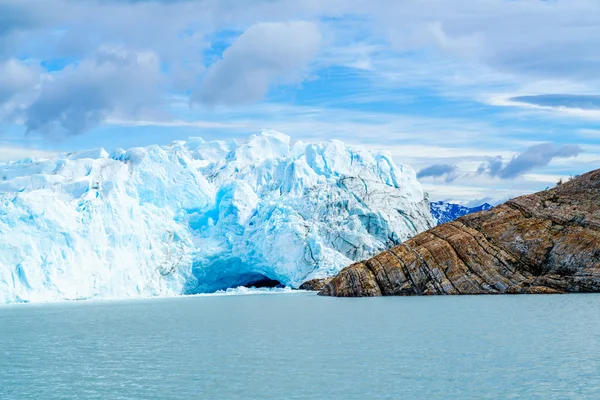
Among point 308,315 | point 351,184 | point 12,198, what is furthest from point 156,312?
point 351,184

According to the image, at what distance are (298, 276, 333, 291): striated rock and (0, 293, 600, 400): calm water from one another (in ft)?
70.6

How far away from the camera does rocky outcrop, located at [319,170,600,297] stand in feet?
127

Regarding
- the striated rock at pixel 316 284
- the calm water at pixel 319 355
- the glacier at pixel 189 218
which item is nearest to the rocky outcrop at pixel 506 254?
the striated rock at pixel 316 284

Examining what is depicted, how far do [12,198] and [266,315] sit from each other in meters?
23.5

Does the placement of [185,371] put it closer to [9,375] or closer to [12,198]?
[9,375]

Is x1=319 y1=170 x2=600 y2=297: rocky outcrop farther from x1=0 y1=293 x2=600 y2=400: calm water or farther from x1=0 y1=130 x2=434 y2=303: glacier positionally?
x1=0 y1=130 x2=434 y2=303: glacier

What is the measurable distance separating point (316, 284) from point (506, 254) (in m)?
16.4

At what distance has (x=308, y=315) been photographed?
29516 millimetres

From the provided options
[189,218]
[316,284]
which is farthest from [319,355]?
[189,218]

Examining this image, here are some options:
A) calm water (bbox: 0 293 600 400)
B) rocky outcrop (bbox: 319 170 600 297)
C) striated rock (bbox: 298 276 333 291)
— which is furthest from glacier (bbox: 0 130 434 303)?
calm water (bbox: 0 293 600 400)

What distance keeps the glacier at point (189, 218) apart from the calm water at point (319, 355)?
14372 millimetres

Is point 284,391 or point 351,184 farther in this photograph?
point 351,184

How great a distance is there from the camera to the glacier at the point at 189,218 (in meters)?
44.4

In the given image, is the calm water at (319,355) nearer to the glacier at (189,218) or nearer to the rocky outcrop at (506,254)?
the rocky outcrop at (506,254)
